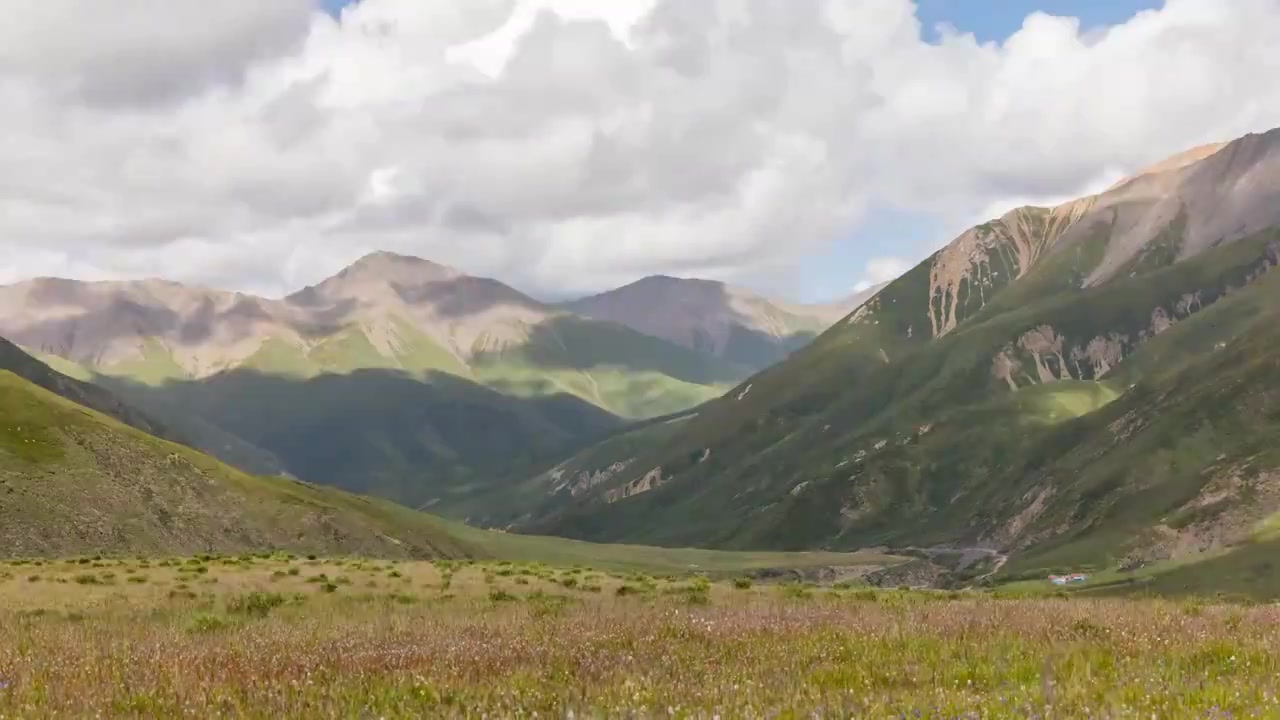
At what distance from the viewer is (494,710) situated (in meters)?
9.07

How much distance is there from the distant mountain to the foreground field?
70.3 m

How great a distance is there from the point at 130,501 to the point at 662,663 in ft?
306

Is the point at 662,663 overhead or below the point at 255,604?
overhead

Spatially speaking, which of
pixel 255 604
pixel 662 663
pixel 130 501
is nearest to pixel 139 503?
pixel 130 501

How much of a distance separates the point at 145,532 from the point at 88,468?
35.9 ft

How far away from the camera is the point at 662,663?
1222cm

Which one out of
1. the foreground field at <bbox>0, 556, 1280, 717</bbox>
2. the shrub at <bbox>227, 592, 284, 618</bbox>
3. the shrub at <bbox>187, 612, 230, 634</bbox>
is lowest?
the shrub at <bbox>227, 592, 284, 618</bbox>

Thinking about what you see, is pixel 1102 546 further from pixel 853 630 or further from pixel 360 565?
pixel 853 630

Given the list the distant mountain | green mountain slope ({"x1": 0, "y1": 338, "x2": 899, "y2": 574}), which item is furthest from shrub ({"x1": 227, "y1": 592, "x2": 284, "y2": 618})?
the distant mountain

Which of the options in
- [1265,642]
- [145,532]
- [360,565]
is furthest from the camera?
[145,532]

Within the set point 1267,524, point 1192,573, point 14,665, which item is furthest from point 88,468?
point 1267,524

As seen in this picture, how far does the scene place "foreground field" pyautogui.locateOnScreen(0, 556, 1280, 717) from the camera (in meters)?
9.55

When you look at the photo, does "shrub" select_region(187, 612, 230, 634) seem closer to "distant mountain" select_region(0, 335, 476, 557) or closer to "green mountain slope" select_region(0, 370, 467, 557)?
"distant mountain" select_region(0, 335, 476, 557)

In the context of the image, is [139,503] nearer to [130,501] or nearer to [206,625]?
[130,501]
